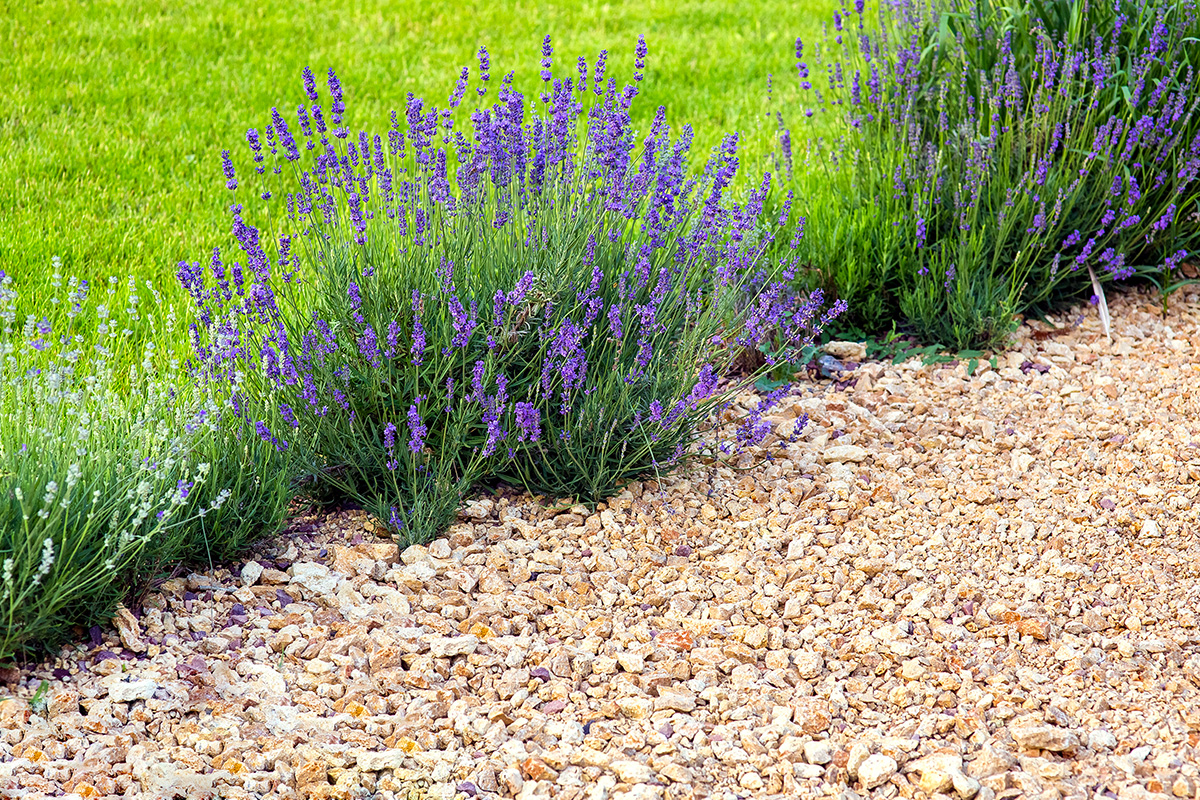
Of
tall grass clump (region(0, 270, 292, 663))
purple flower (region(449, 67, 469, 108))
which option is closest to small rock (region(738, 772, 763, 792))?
tall grass clump (region(0, 270, 292, 663))

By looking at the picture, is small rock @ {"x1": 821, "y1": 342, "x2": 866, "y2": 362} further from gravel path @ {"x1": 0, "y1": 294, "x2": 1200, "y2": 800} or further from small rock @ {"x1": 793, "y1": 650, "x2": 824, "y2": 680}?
small rock @ {"x1": 793, "y1": 650, "x2": 824, "y2": 680}

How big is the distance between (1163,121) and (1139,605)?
233cm

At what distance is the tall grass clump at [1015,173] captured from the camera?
4.34m

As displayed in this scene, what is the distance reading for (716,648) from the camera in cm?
278

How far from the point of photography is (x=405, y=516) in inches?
126

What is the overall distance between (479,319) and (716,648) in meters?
1.17

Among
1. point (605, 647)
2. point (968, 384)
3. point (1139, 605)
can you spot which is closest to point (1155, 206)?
point (968, 384)

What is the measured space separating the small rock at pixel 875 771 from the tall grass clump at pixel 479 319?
44.7 inches

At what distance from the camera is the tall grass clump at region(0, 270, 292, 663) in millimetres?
2531

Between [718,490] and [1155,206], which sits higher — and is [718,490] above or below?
below

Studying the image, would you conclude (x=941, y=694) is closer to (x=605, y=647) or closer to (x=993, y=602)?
(x=993, y=602)

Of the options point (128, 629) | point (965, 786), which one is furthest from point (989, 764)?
point (128, 629)

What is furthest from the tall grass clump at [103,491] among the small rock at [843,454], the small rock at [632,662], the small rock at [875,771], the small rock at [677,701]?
the small rock at [843,454]

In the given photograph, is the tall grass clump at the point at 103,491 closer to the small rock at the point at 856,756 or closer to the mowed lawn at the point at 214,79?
the small rock at the point at 856,756
